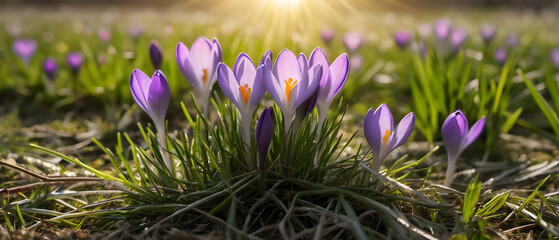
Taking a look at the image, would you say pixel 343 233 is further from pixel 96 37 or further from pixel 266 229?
pixel 96 37

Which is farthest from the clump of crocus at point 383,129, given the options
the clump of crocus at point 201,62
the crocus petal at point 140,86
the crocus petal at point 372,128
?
the crocus petal at point 140,86

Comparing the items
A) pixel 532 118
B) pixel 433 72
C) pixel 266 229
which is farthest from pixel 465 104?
pixel 266 229

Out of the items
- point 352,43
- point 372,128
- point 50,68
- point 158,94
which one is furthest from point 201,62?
point 352,43

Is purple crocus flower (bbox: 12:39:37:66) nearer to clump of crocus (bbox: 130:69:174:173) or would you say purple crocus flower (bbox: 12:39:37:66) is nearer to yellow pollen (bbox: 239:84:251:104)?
clump of crocus (bbox: 130:69:174:173)

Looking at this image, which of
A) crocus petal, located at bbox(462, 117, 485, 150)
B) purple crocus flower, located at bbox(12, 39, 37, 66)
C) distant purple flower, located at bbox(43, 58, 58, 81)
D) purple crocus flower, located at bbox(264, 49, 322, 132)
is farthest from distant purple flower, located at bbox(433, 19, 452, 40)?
purple crocus flower, located at bbox(12, 39, 37, 66)

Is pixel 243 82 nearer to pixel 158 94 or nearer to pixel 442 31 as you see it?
pixel 158 94

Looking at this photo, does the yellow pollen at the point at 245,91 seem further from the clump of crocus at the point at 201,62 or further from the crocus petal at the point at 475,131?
the crocus petal at the point at 475,131
